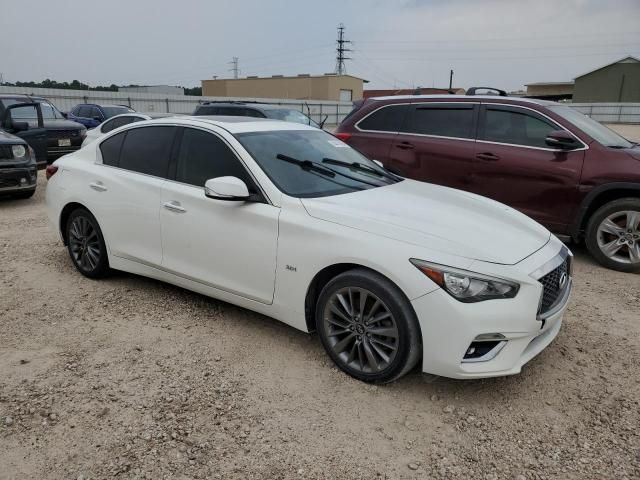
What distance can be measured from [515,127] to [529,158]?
45 centimetres

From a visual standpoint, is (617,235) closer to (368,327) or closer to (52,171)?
(368,327)

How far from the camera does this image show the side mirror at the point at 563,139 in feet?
18.7

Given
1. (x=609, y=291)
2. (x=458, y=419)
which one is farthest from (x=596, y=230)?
(x=458, y=419)

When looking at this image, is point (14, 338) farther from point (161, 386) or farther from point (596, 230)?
point (596, 230)

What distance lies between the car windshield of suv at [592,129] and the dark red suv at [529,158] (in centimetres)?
2

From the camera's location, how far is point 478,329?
9.45 ft

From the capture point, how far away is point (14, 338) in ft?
12.7

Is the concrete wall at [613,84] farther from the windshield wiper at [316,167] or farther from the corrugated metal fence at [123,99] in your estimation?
the windshield wiper at [316,167]

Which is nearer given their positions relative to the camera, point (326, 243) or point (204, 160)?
point (326, 243)

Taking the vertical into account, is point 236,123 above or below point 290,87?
below

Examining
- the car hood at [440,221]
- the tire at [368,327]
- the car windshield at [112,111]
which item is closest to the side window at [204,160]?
the car hood at [440,221]

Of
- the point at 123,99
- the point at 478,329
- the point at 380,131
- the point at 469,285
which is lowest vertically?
the point at 478,329

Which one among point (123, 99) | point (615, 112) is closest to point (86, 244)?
point (123, 99)

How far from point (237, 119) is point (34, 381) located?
256 centimetres
